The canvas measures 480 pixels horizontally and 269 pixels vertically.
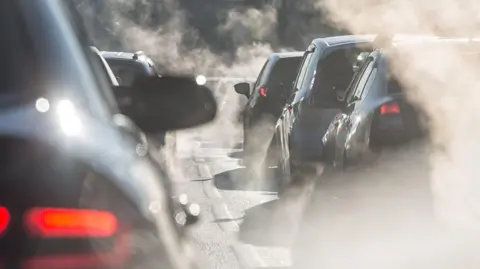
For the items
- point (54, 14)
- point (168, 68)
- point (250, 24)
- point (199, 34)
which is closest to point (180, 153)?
point (54, 14)

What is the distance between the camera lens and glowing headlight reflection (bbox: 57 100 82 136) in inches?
94.5

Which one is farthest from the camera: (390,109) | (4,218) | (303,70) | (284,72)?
(284,72)

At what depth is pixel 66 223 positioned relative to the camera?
2211 mm

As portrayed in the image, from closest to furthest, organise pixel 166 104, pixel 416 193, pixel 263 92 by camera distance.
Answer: pixel 166 104, pixel 416 193, pixel 263 92

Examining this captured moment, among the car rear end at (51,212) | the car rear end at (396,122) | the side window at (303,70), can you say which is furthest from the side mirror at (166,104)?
the side window at (303,70)

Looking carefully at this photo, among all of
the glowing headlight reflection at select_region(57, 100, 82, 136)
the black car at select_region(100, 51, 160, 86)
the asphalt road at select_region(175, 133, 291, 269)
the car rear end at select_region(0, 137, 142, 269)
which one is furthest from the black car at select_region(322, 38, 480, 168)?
the car rear end at select_region(0, 137, 142, 269)

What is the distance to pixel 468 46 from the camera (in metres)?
8.77

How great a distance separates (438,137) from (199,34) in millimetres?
50114

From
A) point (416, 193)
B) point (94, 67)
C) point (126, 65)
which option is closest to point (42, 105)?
point (94, 67)

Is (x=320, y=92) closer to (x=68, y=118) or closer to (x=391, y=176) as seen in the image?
(x=391, y=176)

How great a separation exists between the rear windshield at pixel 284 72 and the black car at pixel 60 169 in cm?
1340

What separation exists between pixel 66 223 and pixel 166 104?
4.50 ft

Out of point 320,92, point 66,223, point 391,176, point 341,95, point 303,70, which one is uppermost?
point 303,70

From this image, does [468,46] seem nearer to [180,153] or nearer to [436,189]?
[436,189]
